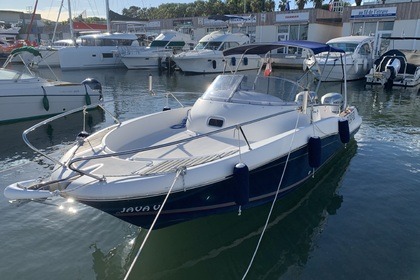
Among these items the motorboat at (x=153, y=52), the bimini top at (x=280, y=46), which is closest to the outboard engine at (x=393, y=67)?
the bimini top at (x=280, y=46)

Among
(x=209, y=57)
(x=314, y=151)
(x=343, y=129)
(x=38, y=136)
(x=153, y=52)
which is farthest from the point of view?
(x=153, y=52)

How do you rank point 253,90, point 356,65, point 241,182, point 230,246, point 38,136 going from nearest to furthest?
point 241,182 → point 230,246 → point 253,90 → point 38,136 → point 356,65

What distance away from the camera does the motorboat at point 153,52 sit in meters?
28.7

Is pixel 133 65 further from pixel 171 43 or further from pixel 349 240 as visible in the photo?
pixel 349 240

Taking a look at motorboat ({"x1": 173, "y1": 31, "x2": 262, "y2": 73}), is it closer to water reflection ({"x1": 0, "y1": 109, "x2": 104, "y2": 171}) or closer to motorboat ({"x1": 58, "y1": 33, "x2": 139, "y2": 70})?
motorboat ({"x1": 58, "y1": 33, "x2": 139, "y2": 70})

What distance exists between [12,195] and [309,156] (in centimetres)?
441

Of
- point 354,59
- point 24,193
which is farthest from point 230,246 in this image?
point 354,59

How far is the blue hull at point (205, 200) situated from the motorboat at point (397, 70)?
15.7 meters

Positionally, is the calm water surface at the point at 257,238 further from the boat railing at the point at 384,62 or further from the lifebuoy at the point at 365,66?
the lifebuoy at the point at 365,66

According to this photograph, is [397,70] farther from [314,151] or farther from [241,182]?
[241,182]

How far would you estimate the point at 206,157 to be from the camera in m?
4.87

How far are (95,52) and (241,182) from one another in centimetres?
2766

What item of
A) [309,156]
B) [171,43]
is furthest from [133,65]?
[309,156]

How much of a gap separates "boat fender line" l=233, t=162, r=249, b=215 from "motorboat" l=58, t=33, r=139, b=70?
2710 centimetres
